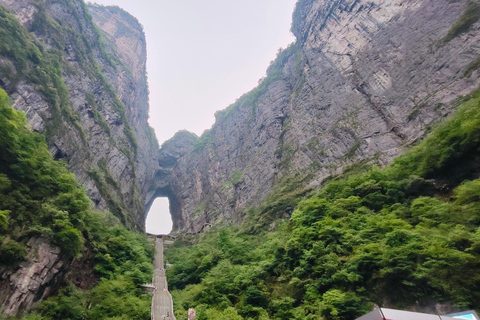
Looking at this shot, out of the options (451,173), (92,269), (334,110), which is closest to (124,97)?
(334,110)

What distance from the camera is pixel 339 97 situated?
121ft

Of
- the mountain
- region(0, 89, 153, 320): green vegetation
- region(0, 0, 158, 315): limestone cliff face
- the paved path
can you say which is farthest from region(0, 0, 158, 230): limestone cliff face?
the paved path

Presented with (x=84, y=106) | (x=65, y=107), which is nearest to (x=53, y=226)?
(x=65, y=107)

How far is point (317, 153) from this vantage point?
33875 mm

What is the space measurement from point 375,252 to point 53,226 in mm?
16882

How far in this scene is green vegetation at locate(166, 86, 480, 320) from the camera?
8531 mm

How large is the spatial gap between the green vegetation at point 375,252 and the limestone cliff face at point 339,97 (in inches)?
389

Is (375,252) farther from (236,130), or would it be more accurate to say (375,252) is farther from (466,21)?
(236,130)

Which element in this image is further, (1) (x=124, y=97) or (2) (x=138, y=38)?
(2) (x=138, y=38)

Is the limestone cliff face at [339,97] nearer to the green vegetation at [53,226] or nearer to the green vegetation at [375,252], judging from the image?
the green vegetation at [375,252]

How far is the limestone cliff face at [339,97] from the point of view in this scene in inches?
1030

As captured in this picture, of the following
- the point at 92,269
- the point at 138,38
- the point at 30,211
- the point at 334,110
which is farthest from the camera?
the point at 138,38

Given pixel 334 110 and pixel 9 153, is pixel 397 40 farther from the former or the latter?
pixel 9 153

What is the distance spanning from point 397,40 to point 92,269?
130 ft
